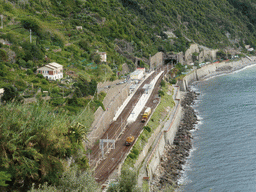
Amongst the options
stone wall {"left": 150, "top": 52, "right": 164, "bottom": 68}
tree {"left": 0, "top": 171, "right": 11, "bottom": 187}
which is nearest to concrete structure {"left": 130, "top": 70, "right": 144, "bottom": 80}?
stone wall {"left": 150, "top": 52, "right": 164, "bottom": 68}

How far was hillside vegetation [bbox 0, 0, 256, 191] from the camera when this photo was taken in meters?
39.9

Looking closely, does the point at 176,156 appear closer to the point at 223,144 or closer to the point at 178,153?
the point at 178,153

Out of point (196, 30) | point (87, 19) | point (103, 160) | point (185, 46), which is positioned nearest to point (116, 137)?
point (103, 160)

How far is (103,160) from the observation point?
5447 cm

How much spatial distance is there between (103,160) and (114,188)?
13717mm

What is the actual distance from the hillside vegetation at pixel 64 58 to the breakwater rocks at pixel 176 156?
577 inches

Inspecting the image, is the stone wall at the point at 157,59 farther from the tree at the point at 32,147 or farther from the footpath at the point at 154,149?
the tree at the point at 32,147

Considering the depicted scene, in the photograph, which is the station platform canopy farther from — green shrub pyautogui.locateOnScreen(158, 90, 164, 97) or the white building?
Result: the white building

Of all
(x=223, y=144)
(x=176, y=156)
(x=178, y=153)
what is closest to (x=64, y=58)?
(x=178, y=153)

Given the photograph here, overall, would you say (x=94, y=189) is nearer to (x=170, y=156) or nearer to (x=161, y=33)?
(x=170, y=156)

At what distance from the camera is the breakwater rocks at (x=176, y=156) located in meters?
57.2

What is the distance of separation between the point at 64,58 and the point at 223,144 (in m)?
42.6

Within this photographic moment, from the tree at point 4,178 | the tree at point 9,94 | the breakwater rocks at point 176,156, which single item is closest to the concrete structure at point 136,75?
the breakwater rocks at point 176,156

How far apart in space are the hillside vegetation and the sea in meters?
20.4
